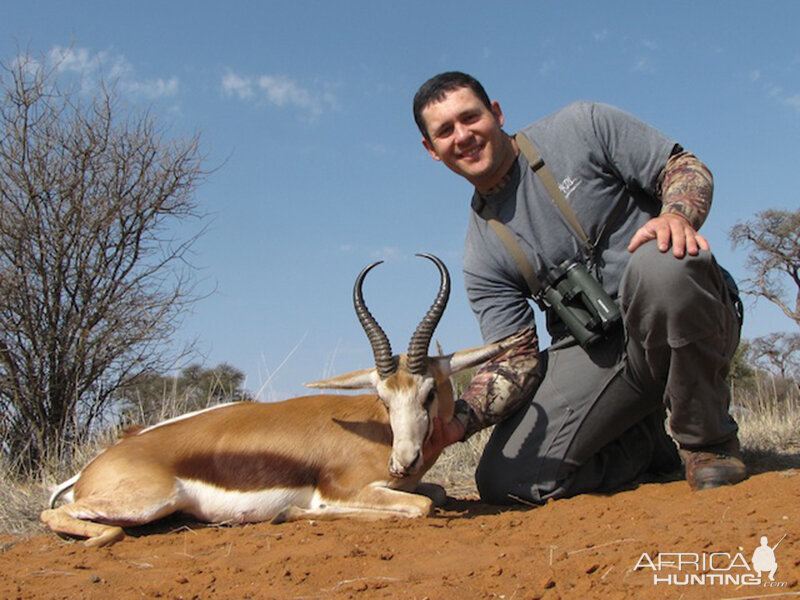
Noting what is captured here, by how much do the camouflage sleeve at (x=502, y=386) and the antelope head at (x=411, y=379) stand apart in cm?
12

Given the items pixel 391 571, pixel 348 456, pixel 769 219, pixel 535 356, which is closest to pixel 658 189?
pixel 535 356

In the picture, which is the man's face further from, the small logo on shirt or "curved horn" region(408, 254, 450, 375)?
"curved horn" region(408, 254, 450, 375)

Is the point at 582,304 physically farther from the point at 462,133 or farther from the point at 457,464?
the point at 457,464

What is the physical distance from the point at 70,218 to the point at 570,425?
20.8ft

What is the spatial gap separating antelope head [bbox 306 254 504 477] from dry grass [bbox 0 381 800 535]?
118 cm

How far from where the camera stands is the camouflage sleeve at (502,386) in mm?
4605

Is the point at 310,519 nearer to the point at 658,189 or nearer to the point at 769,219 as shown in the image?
the point at 658,189

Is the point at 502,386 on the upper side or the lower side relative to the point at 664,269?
lower

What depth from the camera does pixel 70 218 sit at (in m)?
8.62

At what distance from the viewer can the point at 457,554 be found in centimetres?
314

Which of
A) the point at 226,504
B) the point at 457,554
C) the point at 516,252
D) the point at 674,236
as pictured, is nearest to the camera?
the point at 457,554

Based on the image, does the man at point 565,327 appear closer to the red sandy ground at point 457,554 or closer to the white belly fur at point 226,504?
the red sandy ground at point 457,554

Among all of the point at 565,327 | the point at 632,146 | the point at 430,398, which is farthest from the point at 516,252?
the point at 430,398

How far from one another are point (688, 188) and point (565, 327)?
1.23m
